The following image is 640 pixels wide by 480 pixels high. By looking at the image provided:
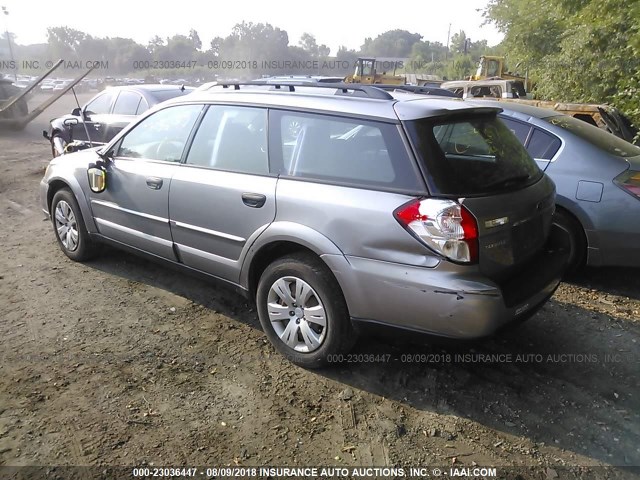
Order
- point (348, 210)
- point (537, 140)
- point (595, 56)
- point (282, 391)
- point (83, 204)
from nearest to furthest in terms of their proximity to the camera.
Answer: point (348, 210)
point (282, 391)
point (83, 204)
point (537, 140)
point (595, 56)

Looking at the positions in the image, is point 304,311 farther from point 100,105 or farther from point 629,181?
point 100,105

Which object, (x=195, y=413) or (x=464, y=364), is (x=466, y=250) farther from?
(x=195, y=413)

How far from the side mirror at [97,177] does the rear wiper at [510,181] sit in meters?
3.17

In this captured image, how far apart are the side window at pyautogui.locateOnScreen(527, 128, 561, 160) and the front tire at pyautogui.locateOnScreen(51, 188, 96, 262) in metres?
4.22

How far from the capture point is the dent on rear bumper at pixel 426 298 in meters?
2.64

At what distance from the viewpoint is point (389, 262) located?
9.07 ft

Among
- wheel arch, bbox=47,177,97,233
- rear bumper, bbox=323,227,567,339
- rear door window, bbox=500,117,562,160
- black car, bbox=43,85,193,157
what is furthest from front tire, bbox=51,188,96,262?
rear door window, bbox=500,117,562,160

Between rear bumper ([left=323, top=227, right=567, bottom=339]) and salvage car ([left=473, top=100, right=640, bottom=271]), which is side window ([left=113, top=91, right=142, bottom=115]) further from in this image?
rear bumper ([left=323, top=227, right=567, bottom=339])

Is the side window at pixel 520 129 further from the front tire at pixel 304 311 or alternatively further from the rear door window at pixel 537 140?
the front tire at pixel 304 311

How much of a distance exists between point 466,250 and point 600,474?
1.24 meters

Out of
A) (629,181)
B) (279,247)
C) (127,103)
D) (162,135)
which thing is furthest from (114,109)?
(629,181)

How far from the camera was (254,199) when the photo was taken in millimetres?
3307

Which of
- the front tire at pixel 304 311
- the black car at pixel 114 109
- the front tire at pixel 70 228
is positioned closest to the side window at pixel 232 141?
the front tire at pixel 304 311

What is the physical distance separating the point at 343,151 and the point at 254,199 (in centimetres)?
67
